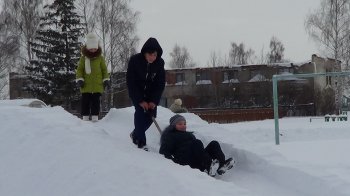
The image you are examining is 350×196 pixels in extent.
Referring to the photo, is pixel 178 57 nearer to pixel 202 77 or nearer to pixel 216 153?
pixel 202 77

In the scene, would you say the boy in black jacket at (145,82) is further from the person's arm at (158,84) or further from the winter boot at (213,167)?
the winter boot at (213,167)

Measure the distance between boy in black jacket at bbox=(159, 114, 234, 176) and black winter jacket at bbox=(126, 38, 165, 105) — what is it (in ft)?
1.69

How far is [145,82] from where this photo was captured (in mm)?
6418

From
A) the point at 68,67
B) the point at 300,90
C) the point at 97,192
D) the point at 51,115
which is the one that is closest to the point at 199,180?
the point at 97,192

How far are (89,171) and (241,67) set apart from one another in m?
37.8

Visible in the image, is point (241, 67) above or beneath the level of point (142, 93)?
above

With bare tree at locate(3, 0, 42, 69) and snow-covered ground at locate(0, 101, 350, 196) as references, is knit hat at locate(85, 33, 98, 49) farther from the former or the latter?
bare tree at locate(3, 0, 42, 69)

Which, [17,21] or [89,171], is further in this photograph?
[17,21]

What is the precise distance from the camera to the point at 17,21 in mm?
33344

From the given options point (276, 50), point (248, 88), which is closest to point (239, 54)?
point (276, 50)

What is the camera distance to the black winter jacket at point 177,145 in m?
6.03

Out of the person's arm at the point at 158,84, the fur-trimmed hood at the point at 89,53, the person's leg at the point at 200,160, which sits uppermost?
the fur-trimmed hood at the point at 89,53

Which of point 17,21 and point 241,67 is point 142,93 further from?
point 241,67

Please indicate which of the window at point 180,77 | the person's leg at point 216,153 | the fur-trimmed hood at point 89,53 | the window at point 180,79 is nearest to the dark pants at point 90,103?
the fur-trimmed hood at point 89,53
